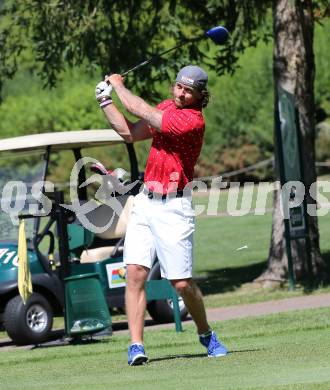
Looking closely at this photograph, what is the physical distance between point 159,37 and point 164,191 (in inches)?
428

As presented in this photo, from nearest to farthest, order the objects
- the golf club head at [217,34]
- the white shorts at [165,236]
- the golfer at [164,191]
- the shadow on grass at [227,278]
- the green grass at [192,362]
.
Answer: the green grass at [192,362]
the golfer at [164,191]
the white shorts at [165,236]
the golf club head at [217,34]
the shadow on grass at [227,278]

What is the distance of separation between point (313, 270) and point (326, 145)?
28144mm

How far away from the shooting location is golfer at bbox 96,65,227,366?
25.9 ft

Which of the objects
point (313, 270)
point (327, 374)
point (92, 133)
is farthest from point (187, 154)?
point (313, 270)

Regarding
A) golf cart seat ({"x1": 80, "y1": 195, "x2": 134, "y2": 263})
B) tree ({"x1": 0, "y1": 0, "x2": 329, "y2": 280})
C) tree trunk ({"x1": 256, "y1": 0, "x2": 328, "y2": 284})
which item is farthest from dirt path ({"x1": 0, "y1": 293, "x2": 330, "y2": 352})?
tree ({"x1": 0, "y1": 0, "x2": 329, "y2": 280})

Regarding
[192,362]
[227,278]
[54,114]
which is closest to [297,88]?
[227,278]

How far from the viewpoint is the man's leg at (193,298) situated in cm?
809

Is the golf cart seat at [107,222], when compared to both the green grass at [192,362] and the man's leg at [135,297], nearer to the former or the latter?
the green grass at [192,362]

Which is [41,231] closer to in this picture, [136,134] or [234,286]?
[136,134]

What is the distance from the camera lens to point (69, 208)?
1167cm

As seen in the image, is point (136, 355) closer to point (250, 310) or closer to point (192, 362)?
point (192, 362)

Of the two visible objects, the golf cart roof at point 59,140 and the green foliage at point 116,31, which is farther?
the green foliage at point 116,31

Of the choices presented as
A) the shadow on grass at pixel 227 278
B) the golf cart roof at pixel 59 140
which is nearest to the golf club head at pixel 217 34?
the golf cart roof at pixel 59 140

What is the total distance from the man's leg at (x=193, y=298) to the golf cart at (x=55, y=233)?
3.00 meters
